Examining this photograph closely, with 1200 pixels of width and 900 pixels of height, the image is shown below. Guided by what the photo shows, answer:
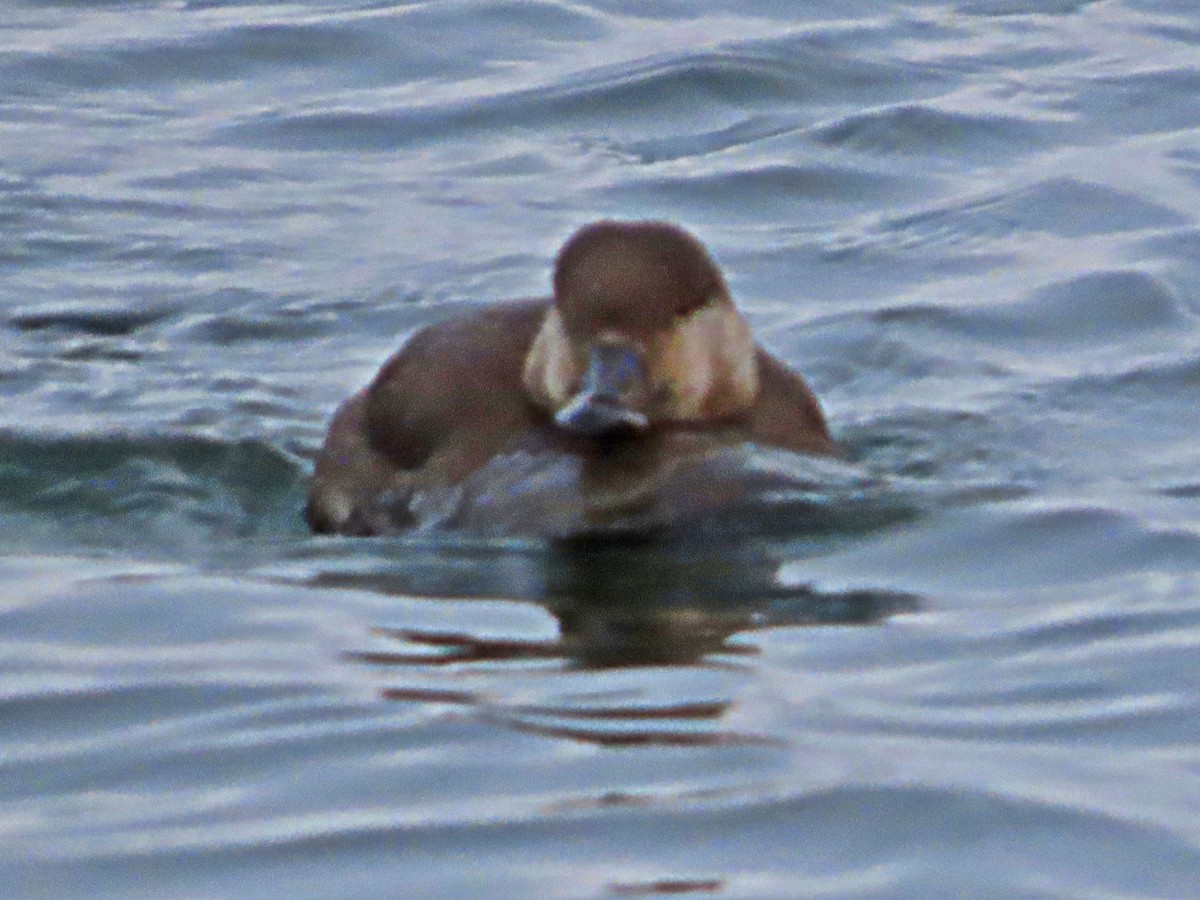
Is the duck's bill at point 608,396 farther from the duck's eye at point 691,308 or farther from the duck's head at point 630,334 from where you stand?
the duck's eye at point 691,308

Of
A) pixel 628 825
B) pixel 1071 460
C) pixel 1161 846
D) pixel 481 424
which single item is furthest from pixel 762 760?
pixel 1071 460

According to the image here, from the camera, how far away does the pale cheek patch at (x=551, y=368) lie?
7324 millimetres

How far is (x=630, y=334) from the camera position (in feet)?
24.1

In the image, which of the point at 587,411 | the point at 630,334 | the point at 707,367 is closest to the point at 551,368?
the point at 630,334

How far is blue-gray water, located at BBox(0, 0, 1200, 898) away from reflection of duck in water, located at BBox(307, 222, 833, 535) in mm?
129

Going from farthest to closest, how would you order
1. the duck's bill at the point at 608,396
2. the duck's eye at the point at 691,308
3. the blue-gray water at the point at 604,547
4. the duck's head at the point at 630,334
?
the duck's eye at the point at 691,308 < the duck's head at the point at 630,334 < the duck's bill at the point at 608,396 < the blue-gray water at the point at 604,547

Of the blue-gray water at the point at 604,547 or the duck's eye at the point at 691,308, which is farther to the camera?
the duck's eye at the point at 691,308

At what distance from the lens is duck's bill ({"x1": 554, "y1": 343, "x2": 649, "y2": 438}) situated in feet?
23.4

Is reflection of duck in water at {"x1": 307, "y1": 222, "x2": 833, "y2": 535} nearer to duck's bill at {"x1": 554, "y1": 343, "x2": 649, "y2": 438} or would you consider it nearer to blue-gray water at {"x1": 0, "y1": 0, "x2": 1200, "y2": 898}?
duck's bill at {"x1": 554, "y1": 343, "x2": 649, "y2": 438}

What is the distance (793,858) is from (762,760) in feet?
1.75

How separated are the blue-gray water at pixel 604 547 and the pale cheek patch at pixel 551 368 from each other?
0.38 m

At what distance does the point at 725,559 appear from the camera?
284 inches

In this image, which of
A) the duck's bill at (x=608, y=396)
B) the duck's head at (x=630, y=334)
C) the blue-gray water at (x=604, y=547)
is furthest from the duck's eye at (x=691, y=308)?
the blue-gray water at (x=604, y=547)

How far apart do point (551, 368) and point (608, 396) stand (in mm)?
264
